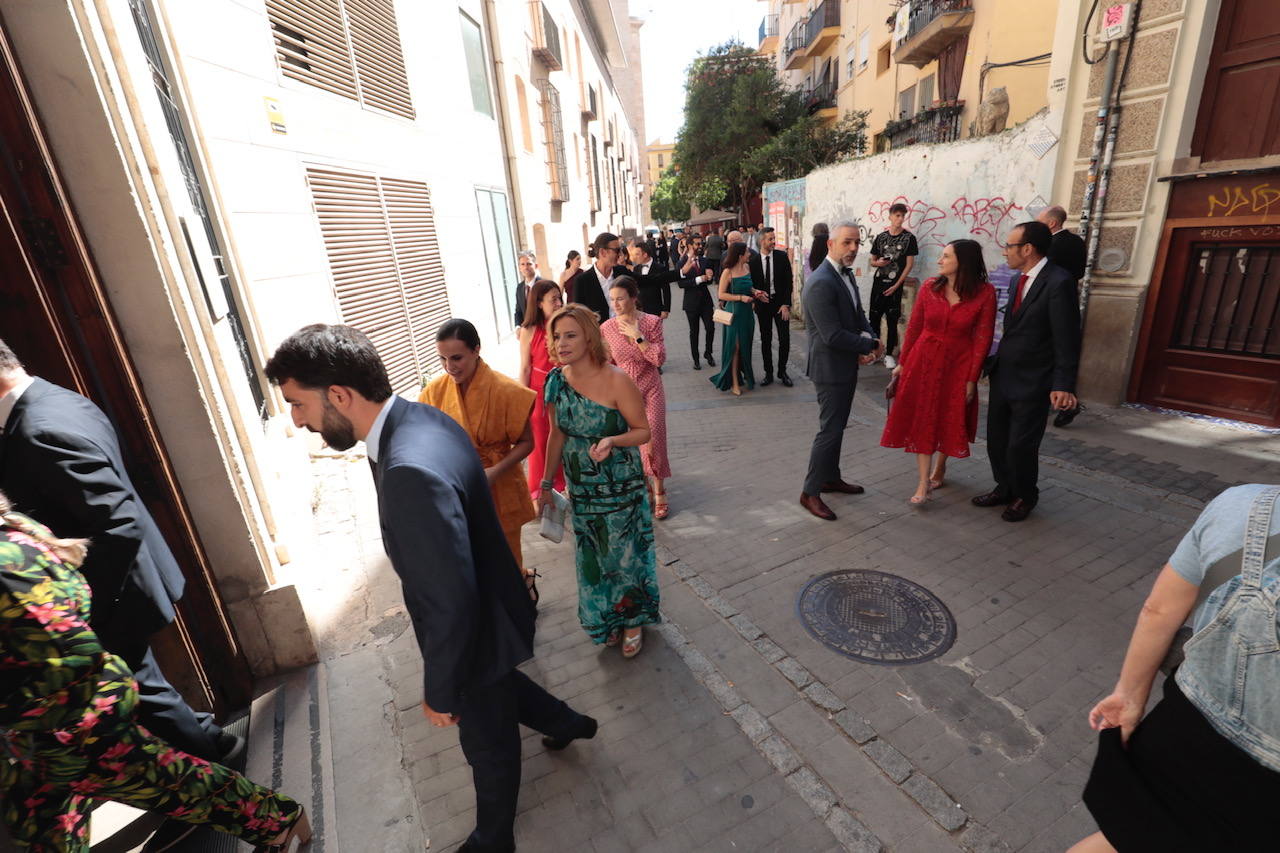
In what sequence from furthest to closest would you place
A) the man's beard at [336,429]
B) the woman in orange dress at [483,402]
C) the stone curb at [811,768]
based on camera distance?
the woman in orange dress at [483,402] → the stone curb at [811,768] → the man's beard at [336,429]

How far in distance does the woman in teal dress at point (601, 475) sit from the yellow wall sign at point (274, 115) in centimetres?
466

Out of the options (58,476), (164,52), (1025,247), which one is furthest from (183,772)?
(1025,247)

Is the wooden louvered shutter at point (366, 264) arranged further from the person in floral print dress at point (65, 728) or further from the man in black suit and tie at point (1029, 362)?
the man in black suit and tie at point (1029, 362)

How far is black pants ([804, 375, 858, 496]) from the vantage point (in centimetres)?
459

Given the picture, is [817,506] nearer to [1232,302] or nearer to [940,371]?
[940,371]

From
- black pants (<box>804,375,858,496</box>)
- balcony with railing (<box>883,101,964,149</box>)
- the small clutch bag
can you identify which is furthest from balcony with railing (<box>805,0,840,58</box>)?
the small clutch bag

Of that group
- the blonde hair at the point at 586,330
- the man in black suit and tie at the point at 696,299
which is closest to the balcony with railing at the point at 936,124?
the man in black suit and tie at the point at 696,299

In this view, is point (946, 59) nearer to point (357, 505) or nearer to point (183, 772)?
point (357, 505)

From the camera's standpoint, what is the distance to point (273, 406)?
16.1ft

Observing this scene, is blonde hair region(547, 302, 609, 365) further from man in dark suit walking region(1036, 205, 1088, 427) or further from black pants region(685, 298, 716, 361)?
black pants region(685, 298, 716, 361)

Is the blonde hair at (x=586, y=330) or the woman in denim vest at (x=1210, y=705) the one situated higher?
the blonde hair at (x=586, y=330)

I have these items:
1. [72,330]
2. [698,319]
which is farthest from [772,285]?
[72,330]

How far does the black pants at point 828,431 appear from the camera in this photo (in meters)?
4.59

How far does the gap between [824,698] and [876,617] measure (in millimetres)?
802
